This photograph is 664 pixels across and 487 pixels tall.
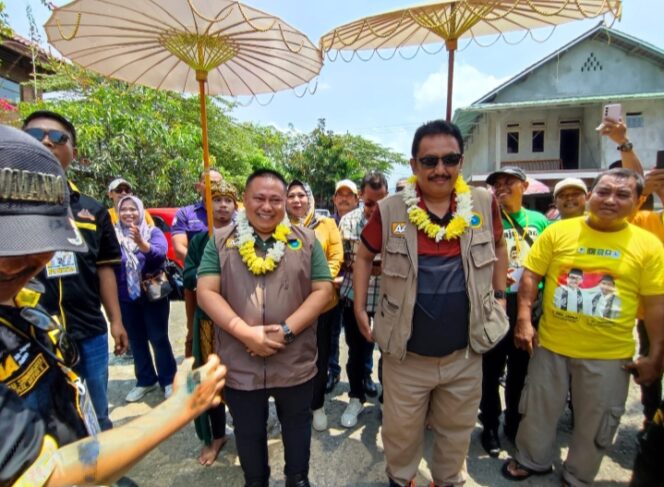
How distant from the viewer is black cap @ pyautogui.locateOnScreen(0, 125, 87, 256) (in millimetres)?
732

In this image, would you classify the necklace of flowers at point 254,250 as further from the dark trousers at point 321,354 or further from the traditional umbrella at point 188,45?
the dark trousers at point 321,354

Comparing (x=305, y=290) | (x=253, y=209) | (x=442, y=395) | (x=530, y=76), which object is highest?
(x=530, y=76)

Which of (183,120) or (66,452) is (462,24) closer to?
(66,452)

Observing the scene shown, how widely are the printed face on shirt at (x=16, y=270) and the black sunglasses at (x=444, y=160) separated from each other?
67.9 inches

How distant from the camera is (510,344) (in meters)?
2.73

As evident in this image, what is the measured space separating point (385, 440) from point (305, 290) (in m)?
1.03

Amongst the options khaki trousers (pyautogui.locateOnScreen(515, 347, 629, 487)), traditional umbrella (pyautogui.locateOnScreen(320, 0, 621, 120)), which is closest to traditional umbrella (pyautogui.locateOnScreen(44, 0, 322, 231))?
traditional umbrella (pyautogui.locateOnScreen(320, 0, 621, 120))

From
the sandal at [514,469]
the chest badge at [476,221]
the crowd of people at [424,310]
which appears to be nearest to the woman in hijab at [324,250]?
the crowd of people at [424,310]

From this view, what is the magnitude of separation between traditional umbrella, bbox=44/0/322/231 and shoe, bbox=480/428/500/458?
2.51m

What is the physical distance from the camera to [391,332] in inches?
79.8

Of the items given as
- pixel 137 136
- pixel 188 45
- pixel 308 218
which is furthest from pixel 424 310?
pixel 137 136

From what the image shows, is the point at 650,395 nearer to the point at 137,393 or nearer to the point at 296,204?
the point at 296,204

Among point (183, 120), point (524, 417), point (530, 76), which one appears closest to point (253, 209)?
point (524, 417)

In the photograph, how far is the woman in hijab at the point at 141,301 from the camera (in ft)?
10.8
